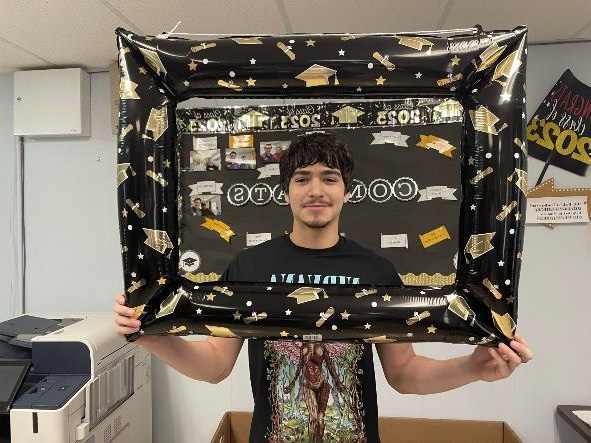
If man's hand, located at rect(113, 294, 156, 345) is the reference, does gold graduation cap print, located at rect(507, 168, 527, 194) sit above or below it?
above

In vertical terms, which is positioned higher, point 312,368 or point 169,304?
point 169,304

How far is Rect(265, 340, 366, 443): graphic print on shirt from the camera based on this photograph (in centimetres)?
93

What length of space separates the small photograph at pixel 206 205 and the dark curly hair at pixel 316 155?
0.15 metres

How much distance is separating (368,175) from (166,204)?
422 mm

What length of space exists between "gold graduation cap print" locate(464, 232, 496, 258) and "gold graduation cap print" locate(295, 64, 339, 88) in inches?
16.0

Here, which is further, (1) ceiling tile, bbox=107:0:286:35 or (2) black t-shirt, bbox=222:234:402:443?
(1) ceiling tile, bbox=107:0:286:35

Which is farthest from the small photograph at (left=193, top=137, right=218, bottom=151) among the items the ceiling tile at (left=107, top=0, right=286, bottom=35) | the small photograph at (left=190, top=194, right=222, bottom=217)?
the ceiling tile at (left=107, top=0, right=286, bottom=35)

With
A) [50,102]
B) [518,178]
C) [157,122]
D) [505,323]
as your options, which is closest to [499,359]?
[505,323]

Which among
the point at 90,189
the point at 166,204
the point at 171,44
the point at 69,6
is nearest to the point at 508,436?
the point at 166,204

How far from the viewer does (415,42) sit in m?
0.80

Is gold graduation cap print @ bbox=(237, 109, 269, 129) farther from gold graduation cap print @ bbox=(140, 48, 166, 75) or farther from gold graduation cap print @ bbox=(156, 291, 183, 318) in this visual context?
gold graduation cap print @ bbox=(156, 291, 183, 318)

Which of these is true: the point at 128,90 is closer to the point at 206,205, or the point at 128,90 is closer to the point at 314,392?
the point at 206,205

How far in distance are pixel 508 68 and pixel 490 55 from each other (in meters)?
0.04

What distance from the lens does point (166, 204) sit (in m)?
0.85
